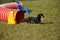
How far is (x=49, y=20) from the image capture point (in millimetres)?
13438

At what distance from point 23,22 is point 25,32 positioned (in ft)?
6.61

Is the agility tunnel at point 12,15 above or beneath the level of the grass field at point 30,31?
above

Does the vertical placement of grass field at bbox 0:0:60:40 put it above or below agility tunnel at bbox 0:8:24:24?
below

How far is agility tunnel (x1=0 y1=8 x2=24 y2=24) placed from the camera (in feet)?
40.9

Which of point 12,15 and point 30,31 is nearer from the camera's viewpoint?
point 30,31

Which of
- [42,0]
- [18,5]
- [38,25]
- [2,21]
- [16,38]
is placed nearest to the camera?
[16,38]

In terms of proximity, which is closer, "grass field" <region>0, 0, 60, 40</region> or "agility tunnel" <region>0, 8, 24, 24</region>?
"grass field" <region>0, 0, 60, 40</region>

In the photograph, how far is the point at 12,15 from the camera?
491 inches

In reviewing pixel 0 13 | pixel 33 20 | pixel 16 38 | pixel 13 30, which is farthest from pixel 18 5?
pixel 16 38

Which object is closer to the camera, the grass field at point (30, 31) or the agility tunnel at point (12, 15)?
the grass field at point (30, 31)

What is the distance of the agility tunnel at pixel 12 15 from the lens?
1246 cm

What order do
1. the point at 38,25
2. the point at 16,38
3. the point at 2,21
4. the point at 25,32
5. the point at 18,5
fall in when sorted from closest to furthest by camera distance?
the point at 16,38 → the point at 25,32 → the point at 38,25 → the point at 2,21 → the point at 18,5

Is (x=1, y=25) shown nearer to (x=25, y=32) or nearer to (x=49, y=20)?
(x=25, y=32)

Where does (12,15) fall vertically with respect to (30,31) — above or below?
above
